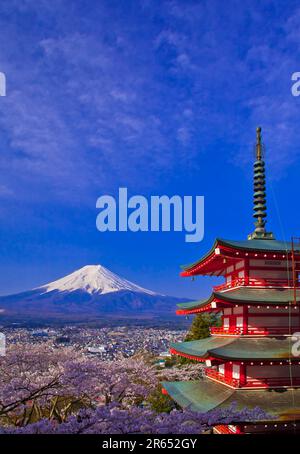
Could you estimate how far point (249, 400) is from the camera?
38.1ft

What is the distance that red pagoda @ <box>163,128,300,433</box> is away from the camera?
11695 mm

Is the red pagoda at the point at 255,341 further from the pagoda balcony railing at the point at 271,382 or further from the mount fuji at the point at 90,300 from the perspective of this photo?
the mount fuji at the point at 90,300

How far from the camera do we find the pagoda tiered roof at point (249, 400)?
1112cm

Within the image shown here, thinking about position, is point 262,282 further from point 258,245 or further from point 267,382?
point 267,382

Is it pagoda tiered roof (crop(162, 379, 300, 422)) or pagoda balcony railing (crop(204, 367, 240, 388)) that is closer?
pagoda tiered roof (crop(162, 379, 300, 422))

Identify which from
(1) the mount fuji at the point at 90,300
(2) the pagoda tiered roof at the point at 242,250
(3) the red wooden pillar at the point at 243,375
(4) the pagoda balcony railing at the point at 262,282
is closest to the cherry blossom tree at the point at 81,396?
(3) the red wooden pillar at the point at 243,375

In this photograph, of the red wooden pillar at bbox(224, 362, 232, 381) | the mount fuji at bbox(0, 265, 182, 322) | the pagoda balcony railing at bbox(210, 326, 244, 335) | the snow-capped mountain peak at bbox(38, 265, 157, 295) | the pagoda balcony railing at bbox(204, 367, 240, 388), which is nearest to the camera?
the pagoda balcony railing at bbox(204, 367, 240, 388)

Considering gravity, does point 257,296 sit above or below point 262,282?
below

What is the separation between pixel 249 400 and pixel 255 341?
2.02 meters

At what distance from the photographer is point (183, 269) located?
17969 mm

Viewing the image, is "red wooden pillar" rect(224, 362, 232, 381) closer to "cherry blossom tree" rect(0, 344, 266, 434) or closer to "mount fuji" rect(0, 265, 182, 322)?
"cherry blossom tree" rect(0, 344, 266, 434)

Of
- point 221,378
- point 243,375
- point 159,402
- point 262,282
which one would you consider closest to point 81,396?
point 159,402

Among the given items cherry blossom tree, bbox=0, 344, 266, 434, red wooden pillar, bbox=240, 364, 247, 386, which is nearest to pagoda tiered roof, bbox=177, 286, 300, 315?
red wooden pillar, bbox=240, 364, 247, 386
